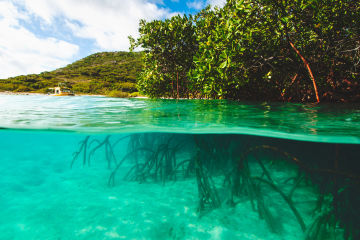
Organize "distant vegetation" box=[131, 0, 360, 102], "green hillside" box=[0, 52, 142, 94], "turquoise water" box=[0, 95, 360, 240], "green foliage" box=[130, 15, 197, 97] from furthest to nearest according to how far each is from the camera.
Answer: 1. "green hillside" box=[0, 52, 142, 94]
2. "green foliage" box=[130, 15, 197, 97]
3. "distant vegetation" box=[131, 0, 360, 102]
4. "turquoise water" box=[0, 95, 360, 240]

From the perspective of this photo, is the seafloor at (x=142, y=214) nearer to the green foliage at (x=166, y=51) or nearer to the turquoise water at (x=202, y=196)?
the turquoise water at (x=202, y=196)

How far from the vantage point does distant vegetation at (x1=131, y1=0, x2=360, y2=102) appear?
752 cm

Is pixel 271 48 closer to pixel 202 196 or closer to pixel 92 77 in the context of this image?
pixel 202 196

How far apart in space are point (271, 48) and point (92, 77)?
57.5 metres

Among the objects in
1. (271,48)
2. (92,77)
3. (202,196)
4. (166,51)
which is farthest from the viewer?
(92,77)

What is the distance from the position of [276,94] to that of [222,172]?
5.42 m

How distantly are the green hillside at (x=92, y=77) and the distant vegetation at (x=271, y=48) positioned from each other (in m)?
4.24

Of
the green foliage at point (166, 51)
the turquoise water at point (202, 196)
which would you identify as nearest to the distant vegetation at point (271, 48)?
the green foliage at point (166, 51)

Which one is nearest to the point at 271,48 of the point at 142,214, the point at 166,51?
the point at 166,51

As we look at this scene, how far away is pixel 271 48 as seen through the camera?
8898 mm

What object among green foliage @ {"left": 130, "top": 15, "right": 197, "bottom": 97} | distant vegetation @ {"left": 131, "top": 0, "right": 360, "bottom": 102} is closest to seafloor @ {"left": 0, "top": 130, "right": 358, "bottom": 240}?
distant vegetation @ {"left": 131, "top": 0, "right": 360, "bottom": 102}

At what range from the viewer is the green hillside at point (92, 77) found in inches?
1591

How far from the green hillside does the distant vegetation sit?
424 cm

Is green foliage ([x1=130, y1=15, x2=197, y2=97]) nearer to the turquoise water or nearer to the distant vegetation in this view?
the distant vegetation
